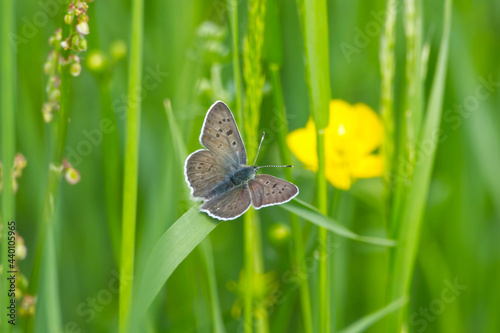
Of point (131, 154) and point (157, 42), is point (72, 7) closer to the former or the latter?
point (131, 154)

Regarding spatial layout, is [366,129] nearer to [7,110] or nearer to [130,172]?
[130,172]

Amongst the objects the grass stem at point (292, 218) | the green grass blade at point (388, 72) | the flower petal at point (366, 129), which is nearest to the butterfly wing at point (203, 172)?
the grass stem at point (292, 218)

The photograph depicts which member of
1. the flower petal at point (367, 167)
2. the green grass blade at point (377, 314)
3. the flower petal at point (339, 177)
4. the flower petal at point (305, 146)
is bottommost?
the green grass blade at point (377, 314)

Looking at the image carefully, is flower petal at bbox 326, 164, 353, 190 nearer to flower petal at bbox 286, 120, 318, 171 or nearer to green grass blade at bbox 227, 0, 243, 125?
flower petal at bbox 286, 120, 318, 171

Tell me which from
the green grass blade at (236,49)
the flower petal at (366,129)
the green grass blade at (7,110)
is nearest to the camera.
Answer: the green grass blade at (7,110)

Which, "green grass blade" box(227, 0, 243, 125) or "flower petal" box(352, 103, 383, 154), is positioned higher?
"green grass blade" box(227, 0, 243, 125)

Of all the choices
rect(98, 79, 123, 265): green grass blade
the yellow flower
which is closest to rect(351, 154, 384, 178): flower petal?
the yellow flower

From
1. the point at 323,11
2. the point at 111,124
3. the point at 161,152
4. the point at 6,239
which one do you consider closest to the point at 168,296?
the point at 161,152

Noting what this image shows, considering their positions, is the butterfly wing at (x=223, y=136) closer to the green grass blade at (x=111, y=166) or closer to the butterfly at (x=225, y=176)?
the butterfly at (x=225, y=176)
